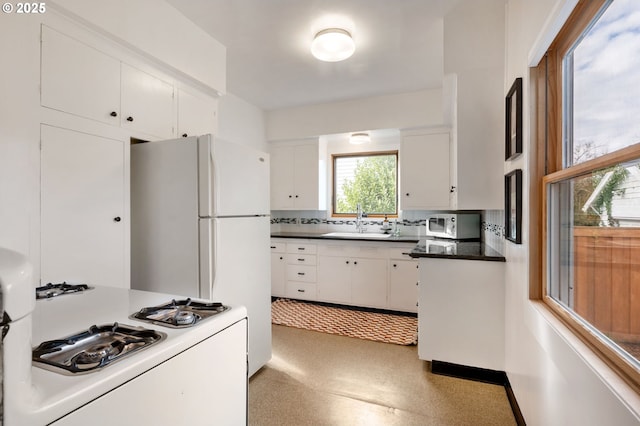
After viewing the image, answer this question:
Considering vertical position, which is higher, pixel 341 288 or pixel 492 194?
pixel 492 194

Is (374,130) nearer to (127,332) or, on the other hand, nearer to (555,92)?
(555,92)

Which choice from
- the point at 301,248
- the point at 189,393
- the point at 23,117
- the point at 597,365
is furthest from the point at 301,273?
the point at 597,365

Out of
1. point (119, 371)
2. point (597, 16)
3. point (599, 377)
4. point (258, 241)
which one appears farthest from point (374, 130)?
point (119, 371)

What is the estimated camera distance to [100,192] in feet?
6.35

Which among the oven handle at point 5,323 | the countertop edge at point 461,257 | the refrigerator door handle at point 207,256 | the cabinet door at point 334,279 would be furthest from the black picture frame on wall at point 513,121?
the cabinet door at point 334,279

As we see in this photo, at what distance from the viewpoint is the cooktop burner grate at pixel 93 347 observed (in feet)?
2.48

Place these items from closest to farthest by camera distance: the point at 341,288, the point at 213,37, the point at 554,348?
the point at 554,348 < the point at 213,37 < the point at 341,288

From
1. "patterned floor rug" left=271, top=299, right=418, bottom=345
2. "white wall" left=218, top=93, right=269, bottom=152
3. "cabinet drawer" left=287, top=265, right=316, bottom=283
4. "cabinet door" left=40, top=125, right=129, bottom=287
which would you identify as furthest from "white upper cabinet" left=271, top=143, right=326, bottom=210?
"cabinet door" left=40, top=125, right=129, bottom=287

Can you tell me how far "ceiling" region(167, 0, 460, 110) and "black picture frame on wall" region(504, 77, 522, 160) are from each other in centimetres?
88

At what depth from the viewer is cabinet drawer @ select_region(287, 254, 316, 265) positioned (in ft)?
13.9

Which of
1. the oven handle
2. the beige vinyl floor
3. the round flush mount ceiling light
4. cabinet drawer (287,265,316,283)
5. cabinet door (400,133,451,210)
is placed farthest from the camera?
cabinet drawer (287,265,316,283)

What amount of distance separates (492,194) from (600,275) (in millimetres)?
1300

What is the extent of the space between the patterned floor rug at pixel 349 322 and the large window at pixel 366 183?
58.5 inches

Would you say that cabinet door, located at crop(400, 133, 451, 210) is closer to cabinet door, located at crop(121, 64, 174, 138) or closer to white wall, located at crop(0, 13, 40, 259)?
cabinet door, located at crop(121, 64, 174, 138)
